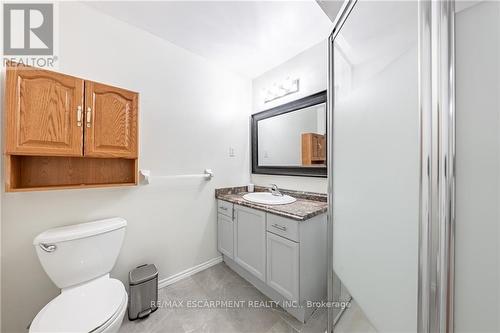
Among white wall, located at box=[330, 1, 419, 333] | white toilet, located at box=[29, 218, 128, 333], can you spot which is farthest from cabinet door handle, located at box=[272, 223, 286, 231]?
white toilet, located at box=[29, 218, 128, 333]

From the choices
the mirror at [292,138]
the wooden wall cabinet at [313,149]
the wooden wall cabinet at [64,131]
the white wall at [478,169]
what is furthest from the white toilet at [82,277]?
the wooden wall cabinet at [313,149]

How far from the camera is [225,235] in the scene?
1895 millimetres

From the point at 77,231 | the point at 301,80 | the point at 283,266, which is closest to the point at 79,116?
the point at 77,231

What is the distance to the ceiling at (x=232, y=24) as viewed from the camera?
131 centimetres

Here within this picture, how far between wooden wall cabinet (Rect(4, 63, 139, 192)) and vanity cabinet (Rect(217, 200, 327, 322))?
1070 millimetres

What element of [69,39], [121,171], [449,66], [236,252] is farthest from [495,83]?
[69,39]

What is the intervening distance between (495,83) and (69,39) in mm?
2118

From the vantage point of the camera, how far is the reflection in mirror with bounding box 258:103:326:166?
169 cm

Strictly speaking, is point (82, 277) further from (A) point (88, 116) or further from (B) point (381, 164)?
(B) point (381, 164)

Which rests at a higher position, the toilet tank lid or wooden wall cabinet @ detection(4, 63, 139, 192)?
wooden wall cabinet @ detection(4, 63, 139, 192)

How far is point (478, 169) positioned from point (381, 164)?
0.23 meters

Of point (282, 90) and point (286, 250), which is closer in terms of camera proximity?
point (286, 250)

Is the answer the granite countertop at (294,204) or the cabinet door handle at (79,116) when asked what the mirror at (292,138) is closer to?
the granite countertop at (294,204)

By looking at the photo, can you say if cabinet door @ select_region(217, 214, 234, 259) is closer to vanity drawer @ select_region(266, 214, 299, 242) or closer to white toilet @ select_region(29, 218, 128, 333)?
vanity drawer @ select_region(266, 214, 299, 242)
